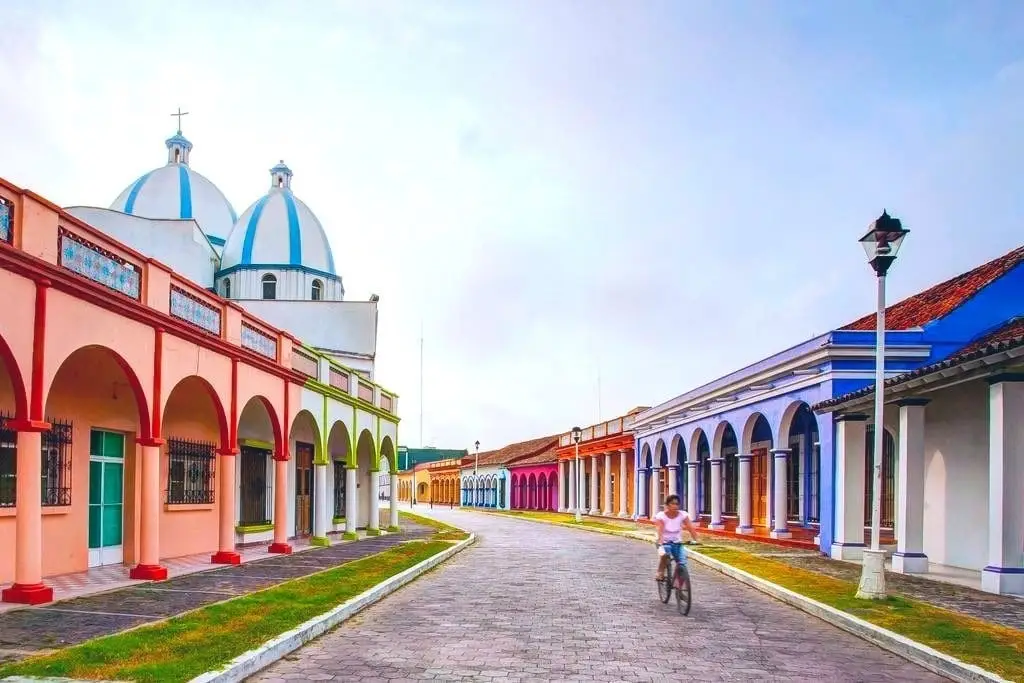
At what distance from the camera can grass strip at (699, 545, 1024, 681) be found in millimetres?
7727

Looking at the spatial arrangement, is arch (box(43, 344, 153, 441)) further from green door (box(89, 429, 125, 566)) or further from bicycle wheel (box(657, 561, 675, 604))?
bicycle wheel (box(657, 561, 675, 604))

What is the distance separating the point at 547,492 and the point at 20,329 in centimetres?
5050

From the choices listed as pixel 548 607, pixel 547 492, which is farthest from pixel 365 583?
pixel 547 492

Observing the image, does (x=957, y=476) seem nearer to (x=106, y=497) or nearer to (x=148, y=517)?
(x=148, y=517)

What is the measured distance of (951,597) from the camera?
11906mm

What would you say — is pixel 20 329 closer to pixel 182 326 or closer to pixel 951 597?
pixel 182 326

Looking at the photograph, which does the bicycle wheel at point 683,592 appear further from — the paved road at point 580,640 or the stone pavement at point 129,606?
the stone pavement at point 129,606

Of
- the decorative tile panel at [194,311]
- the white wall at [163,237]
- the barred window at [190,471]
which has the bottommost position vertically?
the barred window at [190,471]

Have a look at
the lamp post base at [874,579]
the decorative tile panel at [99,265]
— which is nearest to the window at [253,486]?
the decorative tile panel at [99,265]

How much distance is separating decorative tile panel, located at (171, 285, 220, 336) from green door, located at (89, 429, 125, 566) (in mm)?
2442

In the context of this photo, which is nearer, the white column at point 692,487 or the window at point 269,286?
the white column at point 692,487

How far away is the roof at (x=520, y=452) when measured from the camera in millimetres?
63219

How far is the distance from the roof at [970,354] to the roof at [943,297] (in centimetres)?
99

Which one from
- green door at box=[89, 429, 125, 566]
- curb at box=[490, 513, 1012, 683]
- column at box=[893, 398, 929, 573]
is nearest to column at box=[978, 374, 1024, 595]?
column at box=[893, 398, 929, 573]
